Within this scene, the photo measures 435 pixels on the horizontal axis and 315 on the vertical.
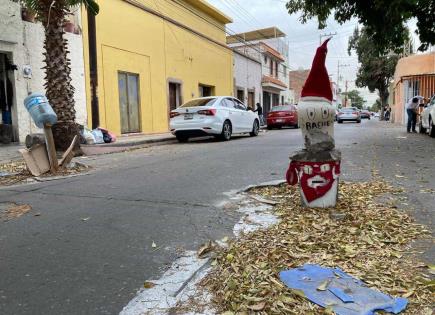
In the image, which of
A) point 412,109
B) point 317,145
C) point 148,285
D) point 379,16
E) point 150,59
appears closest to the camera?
point 148,285

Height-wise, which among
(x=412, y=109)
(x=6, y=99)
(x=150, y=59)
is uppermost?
(x=150, y=59)

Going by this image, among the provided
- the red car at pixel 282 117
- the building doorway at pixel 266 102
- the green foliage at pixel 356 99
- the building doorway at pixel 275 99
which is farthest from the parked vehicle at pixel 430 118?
the green foliage at pixel 356 99

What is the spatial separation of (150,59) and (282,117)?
822cm

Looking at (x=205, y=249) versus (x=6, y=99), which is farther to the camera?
(x=6, y=99)

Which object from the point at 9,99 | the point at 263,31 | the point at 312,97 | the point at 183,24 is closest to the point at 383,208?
the point at 312,97

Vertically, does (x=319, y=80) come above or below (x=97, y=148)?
above

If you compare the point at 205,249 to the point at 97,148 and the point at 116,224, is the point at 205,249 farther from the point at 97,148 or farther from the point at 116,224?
the point at 97,148

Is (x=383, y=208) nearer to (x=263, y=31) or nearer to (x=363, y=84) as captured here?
(x=263, y=31)

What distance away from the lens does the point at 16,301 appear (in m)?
2.73

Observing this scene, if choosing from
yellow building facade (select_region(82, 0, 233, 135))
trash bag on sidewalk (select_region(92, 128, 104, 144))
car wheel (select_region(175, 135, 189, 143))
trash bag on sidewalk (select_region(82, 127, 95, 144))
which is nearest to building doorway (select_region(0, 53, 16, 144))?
trash bag on sidewalk (select_region(82, 127, 95, 144))

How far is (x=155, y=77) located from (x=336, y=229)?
640 inches

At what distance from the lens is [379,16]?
458 inches

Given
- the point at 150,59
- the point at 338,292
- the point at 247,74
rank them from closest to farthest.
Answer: the point at 338,292
the point at 150,59
the point at 247,74

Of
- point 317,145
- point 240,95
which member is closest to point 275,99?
point 240,95
